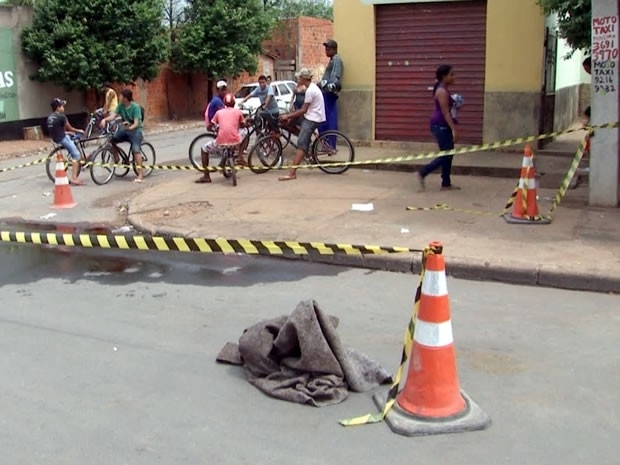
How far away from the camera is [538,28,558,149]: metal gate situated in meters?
14.3

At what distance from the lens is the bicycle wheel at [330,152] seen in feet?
42.7

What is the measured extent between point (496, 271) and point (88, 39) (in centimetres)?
1983

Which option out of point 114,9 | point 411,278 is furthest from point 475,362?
point 114,9

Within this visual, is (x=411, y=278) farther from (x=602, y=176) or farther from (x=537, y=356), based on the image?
(x=602, y=176)

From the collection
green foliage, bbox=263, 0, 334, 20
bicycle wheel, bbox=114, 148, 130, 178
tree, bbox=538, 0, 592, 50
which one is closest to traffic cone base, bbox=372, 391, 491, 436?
tree, bbox=538, 0, 592, 50

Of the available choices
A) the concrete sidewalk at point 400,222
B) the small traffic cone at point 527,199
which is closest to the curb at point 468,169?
the concrete sidewalk at point 400,222

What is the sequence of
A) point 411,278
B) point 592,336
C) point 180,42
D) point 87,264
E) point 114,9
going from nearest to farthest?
point 592,336 → point 411,278 → point 87,264 → point 114,9 → point 180,42

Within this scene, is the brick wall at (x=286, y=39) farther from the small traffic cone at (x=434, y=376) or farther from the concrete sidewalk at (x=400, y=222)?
the small traffic cone at (x=434, y=376)

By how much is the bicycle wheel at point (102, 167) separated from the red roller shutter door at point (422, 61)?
5506 mm

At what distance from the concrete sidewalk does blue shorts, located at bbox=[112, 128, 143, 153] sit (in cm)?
93

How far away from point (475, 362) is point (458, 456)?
134 cm

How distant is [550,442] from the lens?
388 centimetres

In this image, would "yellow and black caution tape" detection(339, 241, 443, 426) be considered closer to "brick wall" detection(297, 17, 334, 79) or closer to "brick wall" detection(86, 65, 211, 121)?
"brick wall" detection(86, 65, 211, 121)

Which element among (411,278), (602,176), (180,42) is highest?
(180,42)
